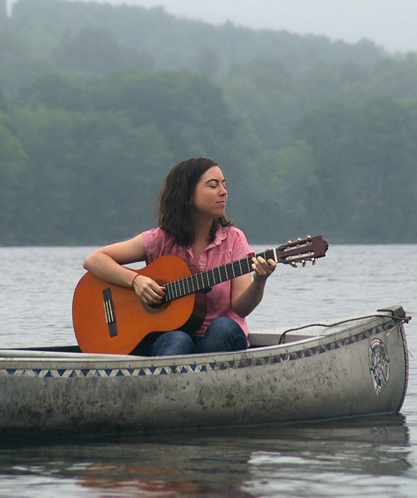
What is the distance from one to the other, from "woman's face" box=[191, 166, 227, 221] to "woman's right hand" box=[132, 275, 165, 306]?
1.62ft

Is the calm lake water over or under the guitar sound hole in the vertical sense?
under

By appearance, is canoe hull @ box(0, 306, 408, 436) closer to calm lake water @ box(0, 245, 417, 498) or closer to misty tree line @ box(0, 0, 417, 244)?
calm lake water @ box(0, 245, 417, 498)

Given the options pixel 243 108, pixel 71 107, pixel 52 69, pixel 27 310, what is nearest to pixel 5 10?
pixel 52 69

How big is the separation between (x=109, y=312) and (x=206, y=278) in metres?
0.73

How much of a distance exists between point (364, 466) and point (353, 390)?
139cm

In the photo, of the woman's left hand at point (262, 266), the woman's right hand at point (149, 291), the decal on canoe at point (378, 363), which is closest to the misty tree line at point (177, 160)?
the decal on canoe at point (378, 363)

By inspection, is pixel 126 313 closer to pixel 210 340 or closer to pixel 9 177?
pixel 210 340

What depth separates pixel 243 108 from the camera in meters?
89.7

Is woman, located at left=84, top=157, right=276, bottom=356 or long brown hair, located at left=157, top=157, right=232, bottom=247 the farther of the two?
long brown hair, located at left=157, top=157, right=232, bottom=247

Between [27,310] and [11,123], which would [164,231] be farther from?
[11,123]

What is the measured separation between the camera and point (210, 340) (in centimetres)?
565

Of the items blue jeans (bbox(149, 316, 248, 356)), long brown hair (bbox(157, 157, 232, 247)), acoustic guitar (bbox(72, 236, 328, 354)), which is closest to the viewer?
acoustic guitar (bbox(72, 236, 328, 354))

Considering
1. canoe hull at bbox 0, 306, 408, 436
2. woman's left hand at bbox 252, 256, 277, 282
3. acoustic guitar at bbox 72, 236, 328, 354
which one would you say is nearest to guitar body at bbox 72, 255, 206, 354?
acoustic guitar at bbox 72, 236, 328, 354

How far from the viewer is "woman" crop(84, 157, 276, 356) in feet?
18.5
